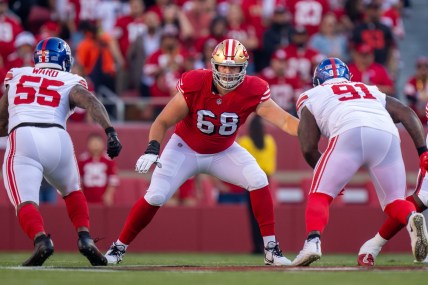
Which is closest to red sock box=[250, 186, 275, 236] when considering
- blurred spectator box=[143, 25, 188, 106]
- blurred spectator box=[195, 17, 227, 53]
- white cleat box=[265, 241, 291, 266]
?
white cleat box=[265, 241, 291, 266]

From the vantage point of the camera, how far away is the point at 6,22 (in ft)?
57.0

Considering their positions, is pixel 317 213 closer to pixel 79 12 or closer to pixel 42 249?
pixel 42 249

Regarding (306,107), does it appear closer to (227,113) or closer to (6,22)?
(227,113)

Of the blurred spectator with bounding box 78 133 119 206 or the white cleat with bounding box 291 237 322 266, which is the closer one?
the white cleat with bounding box 291 237 322 266

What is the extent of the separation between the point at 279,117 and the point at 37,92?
2.19 meters

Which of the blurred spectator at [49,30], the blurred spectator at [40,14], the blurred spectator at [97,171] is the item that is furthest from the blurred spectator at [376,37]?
the blurred spectator at [40,14]

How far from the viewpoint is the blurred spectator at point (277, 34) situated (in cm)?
1786

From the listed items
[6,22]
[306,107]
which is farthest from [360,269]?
[6,22]

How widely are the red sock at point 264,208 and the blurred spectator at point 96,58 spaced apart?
7.36 meters

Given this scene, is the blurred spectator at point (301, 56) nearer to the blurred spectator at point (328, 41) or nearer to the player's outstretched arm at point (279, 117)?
the blurred spectator at point (328, 41)

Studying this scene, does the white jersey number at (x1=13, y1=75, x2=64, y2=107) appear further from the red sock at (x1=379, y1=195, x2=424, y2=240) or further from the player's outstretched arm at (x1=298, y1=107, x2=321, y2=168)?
the red sock at (x1=379, y1=195, x2=424, y2=240)

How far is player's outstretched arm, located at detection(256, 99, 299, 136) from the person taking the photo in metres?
10.2

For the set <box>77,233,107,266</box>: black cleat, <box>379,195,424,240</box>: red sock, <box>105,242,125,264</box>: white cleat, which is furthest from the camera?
<box>105,242,125,264</box>: white cleat

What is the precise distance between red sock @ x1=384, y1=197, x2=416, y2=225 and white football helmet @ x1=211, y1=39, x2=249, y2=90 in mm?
1779
